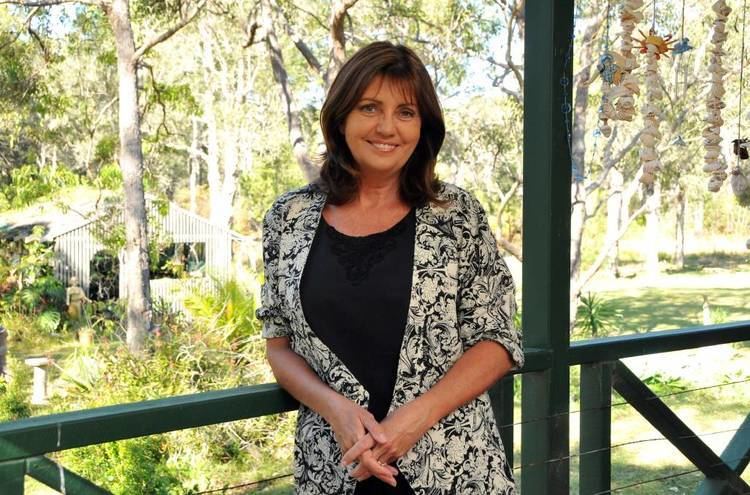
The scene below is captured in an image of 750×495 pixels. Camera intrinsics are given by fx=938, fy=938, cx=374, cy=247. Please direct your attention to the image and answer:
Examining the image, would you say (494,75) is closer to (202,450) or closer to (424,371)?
(202,450)

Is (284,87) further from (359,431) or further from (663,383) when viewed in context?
(359,431)

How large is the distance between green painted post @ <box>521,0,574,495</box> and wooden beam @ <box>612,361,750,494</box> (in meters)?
0.21

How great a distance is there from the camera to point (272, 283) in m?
1.44

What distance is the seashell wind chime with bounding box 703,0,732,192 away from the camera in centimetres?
212

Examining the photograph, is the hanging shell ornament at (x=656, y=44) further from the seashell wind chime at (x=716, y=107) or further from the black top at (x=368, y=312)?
the black top at (x=368, y=312)

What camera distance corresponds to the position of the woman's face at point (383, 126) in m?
1.35

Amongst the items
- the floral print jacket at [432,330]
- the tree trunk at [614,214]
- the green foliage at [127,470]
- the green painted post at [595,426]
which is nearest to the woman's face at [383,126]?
the floral print jacket at [432,330]

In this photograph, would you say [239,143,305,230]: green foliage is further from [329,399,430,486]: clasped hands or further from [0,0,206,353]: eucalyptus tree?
[329,399,430,486]: clasped hands

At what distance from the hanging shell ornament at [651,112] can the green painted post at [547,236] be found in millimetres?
165

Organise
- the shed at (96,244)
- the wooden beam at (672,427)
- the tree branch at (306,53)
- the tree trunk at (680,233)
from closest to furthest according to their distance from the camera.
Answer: the wooden beam at (672,427) < the tree branch at (306,53) < the shed at (96,244) < the tree trunk at (680,233)

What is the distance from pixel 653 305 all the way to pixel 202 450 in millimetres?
12829

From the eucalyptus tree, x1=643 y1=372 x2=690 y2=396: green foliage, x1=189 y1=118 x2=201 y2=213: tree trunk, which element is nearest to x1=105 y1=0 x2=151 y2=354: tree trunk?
the eucalyptus tree

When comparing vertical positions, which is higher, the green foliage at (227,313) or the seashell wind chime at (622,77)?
the seashell wind chime at (622,77)

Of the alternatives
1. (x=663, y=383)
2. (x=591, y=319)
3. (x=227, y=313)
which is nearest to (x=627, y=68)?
(x=227, y=313)
